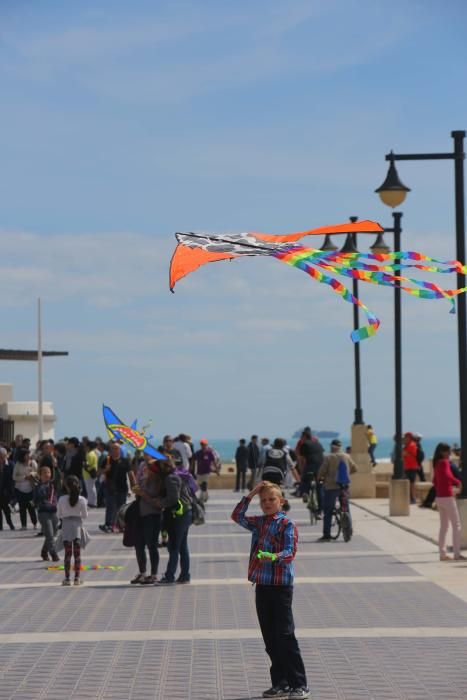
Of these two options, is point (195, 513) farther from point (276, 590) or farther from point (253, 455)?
point (253, 455)

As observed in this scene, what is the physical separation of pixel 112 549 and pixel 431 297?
12.3 m

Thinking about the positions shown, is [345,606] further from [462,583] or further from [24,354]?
[24,354]

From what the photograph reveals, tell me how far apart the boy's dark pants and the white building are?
1795 inches

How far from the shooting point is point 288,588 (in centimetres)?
1012

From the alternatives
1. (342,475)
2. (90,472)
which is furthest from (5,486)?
(342,475)

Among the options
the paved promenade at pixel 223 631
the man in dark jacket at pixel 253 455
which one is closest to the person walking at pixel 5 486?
the paved promenade at pixel 223 631

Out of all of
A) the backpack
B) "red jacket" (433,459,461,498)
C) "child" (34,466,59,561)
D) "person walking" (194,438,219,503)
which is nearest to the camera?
"red jacket" (433,459,461,498)

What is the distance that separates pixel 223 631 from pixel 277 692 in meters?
3.25

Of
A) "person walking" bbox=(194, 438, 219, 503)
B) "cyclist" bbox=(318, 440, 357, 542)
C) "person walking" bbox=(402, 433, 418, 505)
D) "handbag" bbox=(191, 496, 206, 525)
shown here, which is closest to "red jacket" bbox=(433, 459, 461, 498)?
"handbag" bbox=(191, 496, 206, 525)

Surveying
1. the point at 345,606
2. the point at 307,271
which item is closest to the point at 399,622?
the point at 345,606

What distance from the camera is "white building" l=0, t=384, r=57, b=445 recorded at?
2231 inches

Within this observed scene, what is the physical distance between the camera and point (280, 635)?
995 centimetres

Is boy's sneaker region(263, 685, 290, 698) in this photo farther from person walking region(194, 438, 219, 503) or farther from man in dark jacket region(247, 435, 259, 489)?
man in dark jacket region(247, 435, 259, 489)

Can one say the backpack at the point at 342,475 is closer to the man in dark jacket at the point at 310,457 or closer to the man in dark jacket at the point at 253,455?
the man in dark jacket at the point at 310,457
